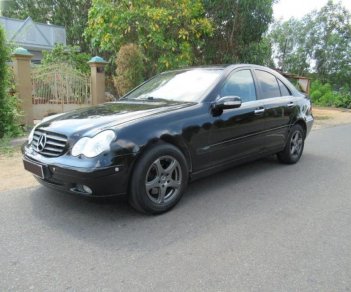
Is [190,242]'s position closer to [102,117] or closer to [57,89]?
[102,117]

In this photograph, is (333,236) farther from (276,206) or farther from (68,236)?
(68,236)

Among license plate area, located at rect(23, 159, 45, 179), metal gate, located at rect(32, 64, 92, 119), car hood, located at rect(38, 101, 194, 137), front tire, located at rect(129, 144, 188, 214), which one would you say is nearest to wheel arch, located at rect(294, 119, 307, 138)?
car hood, located at rect(38, 101, 194, 137)

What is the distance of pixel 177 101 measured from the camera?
14.5ft

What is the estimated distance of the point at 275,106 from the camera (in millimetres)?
5297

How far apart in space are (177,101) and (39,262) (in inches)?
95.0

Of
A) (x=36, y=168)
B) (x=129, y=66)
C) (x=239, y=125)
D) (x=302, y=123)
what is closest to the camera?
(x=36, y=168)

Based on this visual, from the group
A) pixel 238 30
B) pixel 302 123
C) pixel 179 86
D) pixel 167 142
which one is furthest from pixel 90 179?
pixel 238 30

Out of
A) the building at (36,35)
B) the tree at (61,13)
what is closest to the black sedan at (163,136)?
the building at (36,35)

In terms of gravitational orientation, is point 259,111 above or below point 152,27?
below

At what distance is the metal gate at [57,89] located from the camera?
9438 millimetres

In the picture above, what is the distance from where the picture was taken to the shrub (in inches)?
399

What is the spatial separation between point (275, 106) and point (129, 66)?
5.88 metres

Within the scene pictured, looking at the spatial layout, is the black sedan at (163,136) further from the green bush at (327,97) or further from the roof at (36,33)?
the roof at (36,33)

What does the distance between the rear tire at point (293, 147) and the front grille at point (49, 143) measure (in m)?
3.64
